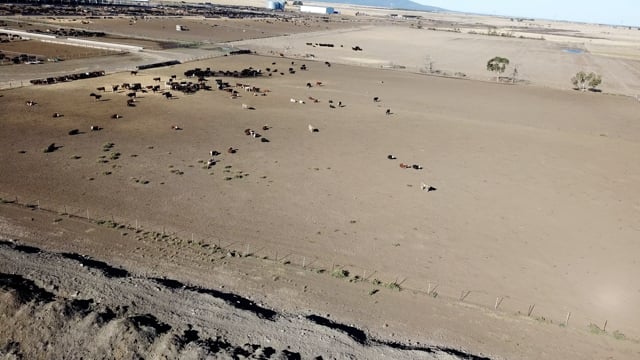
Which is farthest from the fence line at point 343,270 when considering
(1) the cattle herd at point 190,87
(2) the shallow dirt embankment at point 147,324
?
(1) the cattle herd at point 190,87

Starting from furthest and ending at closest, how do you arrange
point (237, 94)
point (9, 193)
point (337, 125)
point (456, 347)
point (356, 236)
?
1. point (237, 94)
2. point (337, 125)
3. point (9, 193)
4. point (356, 236)
5. point (456, 347)

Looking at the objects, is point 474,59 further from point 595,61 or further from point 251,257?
point 251,257

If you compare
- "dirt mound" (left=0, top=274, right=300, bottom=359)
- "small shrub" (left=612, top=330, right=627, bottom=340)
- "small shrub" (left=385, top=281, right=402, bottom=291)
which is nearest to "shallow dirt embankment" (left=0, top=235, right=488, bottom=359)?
"dirt mound" (left=0, top=274, right=300, bottom=359)

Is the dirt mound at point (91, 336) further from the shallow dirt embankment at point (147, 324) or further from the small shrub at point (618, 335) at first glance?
the small shrub at point (618, 335)

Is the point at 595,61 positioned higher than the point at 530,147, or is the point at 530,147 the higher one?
the point at 595,61

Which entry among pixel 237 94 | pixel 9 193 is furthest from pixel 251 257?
pixel 237 94

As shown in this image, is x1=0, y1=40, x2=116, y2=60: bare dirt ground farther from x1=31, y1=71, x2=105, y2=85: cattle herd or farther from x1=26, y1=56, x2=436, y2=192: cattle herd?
x1=26, y1=56, x2=436, y2=192: cattle herd
